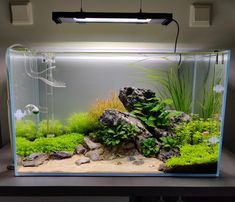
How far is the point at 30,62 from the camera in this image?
3.49 ft

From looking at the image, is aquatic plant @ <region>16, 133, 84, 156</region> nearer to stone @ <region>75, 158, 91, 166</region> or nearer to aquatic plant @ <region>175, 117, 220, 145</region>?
stone @ <region>75, 158, 91, 166</region>

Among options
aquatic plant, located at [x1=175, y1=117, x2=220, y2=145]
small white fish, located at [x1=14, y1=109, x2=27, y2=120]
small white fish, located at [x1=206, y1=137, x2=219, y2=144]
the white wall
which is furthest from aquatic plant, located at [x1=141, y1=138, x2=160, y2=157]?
the white wall

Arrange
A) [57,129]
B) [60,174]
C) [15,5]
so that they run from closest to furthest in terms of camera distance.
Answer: [60,174], [57,129], [15,5]

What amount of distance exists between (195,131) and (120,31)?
31.5 inches

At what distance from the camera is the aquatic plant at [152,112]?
1.05 m

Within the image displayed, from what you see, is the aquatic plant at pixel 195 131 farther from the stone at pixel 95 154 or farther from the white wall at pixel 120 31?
the white wall at pixel 120 31

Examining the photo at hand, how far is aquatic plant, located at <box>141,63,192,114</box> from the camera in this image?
3.43 ft

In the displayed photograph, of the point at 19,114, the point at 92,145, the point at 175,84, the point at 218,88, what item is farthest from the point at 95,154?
the point at 218,88

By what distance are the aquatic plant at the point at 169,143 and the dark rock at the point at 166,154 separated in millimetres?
18

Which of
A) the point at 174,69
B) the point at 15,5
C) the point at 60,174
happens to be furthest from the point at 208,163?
the point at 15,5

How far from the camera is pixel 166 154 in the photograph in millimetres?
1017

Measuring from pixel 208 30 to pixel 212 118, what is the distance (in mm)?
723

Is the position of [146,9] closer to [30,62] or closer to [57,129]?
[30,62]

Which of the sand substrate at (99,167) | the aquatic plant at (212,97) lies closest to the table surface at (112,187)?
the sand substrate at (99,167)
